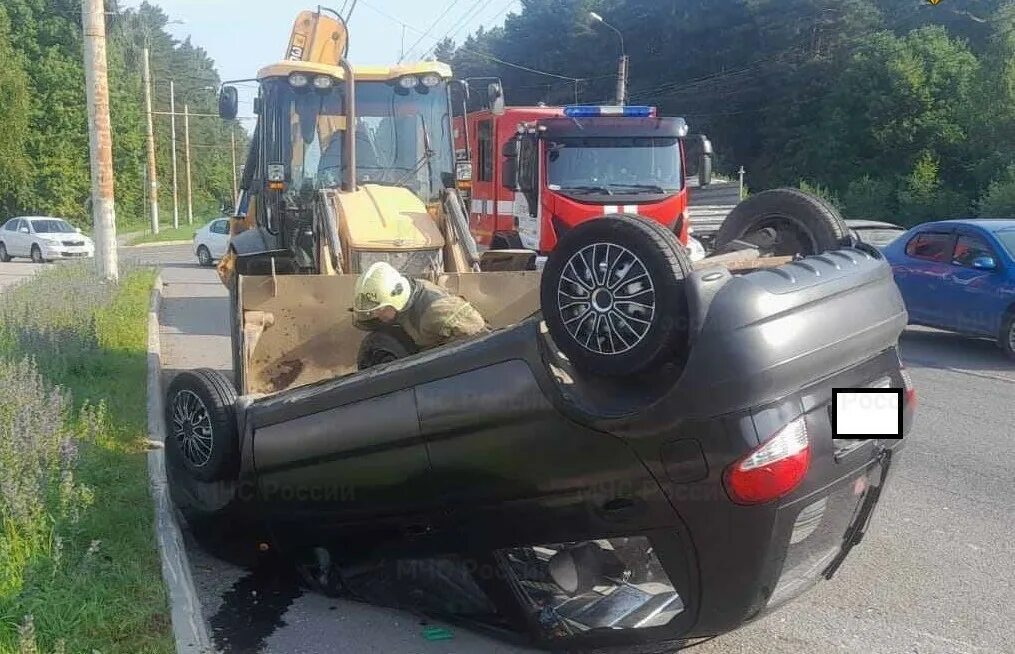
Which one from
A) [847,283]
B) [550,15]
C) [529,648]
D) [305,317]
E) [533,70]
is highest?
[550,15]

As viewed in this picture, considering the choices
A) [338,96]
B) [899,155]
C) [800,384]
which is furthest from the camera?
[899,155]

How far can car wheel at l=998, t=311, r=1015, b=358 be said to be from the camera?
11188 mm

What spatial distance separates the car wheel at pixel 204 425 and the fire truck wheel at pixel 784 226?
8.57ft

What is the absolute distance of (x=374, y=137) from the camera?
8.66 metres

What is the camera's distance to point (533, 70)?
2549 inches

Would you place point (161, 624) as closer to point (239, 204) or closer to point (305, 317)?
point (305, 317)

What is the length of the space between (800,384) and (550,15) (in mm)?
69284

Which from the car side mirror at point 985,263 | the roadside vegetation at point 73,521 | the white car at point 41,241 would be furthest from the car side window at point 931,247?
the white car at point 41,241

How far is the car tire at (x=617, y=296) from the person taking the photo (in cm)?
324

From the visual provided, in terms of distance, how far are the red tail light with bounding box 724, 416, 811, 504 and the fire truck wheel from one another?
141 centimetres

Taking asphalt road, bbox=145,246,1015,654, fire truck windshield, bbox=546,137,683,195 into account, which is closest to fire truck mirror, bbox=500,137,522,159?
fire truck windshield, bbox=546,137,683,195

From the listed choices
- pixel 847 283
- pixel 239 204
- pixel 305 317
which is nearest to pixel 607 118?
pixel 239 204

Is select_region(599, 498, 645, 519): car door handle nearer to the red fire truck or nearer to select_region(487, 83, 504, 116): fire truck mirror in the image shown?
select_region(487, 83, 504, 116): fire truck mirror

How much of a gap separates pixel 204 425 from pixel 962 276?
9.95 m
